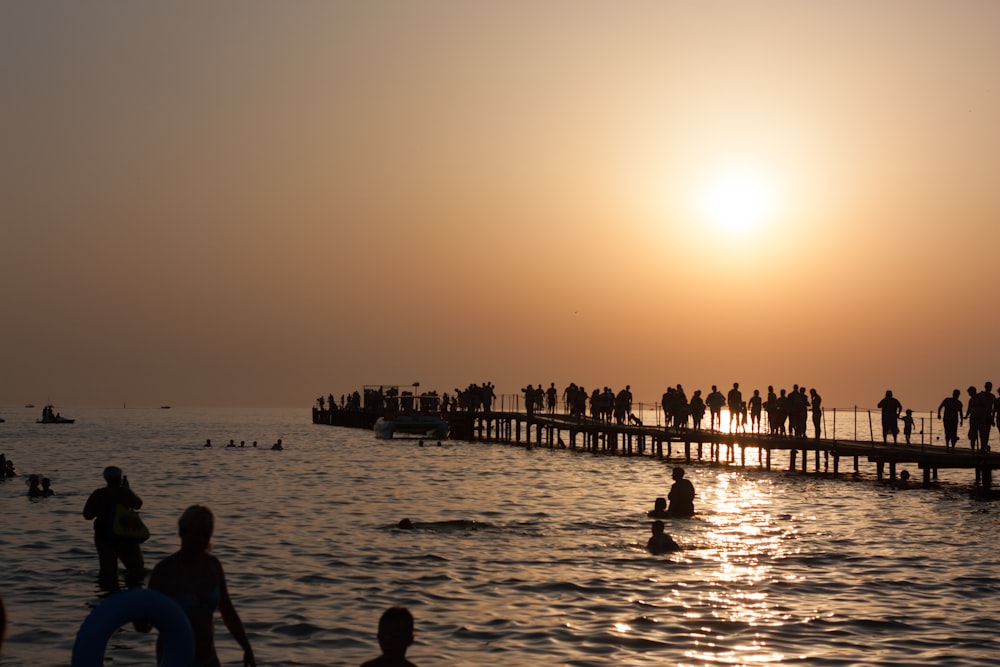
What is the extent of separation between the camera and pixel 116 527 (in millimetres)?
15383

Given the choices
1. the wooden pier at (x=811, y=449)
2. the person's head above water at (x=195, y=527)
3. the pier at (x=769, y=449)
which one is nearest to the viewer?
the person's head above water at (x=195, y=527)

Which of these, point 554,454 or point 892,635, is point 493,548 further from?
point 554,454

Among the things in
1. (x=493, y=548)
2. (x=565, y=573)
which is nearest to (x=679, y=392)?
(x=493, y=548)

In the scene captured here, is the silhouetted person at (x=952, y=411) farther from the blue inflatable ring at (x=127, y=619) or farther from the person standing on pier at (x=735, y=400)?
the blue inflatable ring at (x=127, y=619)

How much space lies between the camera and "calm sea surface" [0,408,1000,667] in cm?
1512

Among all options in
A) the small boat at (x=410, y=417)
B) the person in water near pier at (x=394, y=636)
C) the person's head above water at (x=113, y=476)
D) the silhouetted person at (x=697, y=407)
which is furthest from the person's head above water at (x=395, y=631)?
the small boat at (x=410, y=417)

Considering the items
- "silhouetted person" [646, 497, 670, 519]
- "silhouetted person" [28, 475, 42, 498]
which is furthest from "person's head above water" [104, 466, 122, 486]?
"silhouetted person" [28, 475, 42, 498]

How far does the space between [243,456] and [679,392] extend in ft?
89.1

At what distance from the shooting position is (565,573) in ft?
69.5

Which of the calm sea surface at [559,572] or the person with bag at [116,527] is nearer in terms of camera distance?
the calm sea surface at [559,572]

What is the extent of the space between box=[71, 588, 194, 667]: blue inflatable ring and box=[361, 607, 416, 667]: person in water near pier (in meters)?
1.38

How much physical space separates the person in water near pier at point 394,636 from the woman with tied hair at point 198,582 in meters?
1.41

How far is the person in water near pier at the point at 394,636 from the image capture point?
7.45 meters

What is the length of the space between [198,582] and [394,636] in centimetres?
183
